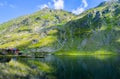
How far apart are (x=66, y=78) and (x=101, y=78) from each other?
14.7 metres

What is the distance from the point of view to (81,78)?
97750mm

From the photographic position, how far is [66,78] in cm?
9806

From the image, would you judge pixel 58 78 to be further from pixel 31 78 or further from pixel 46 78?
pixel 31 78

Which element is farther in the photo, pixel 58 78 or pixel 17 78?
pixel 58 78

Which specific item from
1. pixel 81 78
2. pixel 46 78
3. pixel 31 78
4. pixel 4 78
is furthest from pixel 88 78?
pixel 4 78

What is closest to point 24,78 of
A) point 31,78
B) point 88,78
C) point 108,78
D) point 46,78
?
point 31,78

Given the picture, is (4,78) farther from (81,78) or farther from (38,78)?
(81,78)

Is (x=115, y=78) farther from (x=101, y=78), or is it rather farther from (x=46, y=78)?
(x=46, y=78)

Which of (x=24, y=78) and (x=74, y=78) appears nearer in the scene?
(x=24, y=78)

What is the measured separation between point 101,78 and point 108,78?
3.22 meters

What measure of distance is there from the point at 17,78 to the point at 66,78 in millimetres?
20429

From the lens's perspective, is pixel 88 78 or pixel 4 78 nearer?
pixel 4 78

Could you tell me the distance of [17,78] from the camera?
89.9 metres

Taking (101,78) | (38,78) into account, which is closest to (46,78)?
(38,78)
